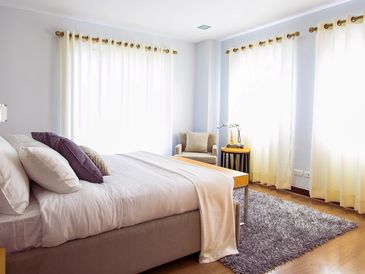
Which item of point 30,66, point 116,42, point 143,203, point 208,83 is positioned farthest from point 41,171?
point 208,83

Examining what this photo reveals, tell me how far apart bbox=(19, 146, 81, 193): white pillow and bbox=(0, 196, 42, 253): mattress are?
0.70 ft

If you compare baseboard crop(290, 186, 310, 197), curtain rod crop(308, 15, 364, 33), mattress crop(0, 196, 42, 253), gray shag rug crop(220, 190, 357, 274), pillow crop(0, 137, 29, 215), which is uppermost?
curtain rod crop(308, 15, 364, 33)

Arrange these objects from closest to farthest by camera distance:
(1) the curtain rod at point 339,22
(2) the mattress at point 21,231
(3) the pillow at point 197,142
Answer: (2) the mattress at point 21,231 < (1) the curtain rod at point 339,22 < (3) the pillow at point 197,142

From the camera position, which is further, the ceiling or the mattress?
the ceiling

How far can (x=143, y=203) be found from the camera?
1860mm

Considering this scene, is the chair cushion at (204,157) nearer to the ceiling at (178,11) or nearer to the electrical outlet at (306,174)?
the electrical outlet at (306,174)

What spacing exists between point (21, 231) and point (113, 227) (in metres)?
0.51

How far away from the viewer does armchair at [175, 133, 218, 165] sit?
456 cm

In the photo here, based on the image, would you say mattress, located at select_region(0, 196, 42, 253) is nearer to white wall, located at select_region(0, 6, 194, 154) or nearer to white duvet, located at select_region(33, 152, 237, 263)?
white duvet, located at select_region(33, 152, 237, 263)

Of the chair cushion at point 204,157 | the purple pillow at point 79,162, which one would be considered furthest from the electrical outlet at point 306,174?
the purple pillow at point 79,162

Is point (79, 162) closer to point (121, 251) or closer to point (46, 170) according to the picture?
point (46, 170)

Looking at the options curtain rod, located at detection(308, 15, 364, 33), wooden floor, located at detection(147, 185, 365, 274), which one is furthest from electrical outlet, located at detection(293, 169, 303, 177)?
curtain rod, located at detection(308, 15, 364, 33)

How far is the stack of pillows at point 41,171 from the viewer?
149 centimetres

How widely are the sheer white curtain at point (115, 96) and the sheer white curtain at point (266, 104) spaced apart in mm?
1273
